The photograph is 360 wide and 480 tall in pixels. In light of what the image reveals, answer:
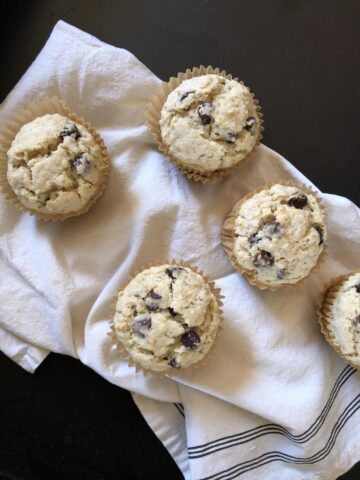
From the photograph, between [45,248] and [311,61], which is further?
[311,61]

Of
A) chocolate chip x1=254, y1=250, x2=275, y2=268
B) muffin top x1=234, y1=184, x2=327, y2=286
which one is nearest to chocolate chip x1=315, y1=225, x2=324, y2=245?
muffin top x1=234, y1=184, x2=327, y2=286

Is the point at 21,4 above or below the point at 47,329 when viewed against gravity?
above

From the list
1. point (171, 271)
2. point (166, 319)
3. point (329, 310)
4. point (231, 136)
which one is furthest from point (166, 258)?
point (329, 310)

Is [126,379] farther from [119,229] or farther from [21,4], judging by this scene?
[21,4]

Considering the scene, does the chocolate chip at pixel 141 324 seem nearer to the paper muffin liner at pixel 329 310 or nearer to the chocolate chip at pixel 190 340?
the chocolate chip at pixel 190 340

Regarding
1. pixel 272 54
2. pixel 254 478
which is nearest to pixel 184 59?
pixel 272 54

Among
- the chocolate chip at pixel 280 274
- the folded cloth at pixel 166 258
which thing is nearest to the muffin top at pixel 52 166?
the folded cloth at pixel 166 258
